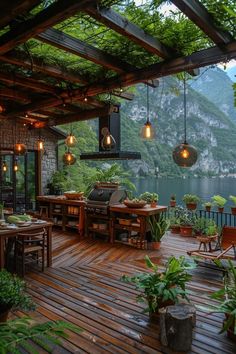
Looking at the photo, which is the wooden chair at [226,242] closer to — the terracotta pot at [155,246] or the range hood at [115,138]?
the terracotta pot at [155,246]

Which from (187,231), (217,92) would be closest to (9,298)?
(187,231)

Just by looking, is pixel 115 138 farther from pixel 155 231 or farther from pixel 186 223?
pixel 186 223

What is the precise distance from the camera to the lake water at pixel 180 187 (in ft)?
80.5

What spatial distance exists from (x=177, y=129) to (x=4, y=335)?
102 feet

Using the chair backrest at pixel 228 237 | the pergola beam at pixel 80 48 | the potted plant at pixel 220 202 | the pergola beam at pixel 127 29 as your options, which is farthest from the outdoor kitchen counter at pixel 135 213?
the pergola beam at pixel 127 29

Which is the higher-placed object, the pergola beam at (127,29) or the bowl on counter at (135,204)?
the pergola beam at (127,29)

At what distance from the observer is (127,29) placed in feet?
10.5

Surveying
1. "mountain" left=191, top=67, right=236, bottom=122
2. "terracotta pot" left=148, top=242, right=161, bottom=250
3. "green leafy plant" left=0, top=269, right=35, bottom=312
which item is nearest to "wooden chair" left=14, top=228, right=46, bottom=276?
"green leafy plant" left=0, top=269, right=35, bottom=312

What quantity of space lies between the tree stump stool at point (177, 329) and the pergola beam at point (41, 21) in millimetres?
2854

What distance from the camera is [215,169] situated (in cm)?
3269

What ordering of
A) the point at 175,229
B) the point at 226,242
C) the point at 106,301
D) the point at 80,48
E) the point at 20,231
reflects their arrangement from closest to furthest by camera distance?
the point at 80,48 → the point at 106,301 → the point at 20,231 → the point at 226,242 → the point at 175,229

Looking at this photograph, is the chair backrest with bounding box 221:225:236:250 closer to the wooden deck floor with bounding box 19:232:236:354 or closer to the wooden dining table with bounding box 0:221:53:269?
the wooden deck floor with bounding box 19:232:236:354

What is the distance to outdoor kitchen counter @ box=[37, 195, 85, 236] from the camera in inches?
308

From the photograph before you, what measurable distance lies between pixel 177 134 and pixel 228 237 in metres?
26.4
